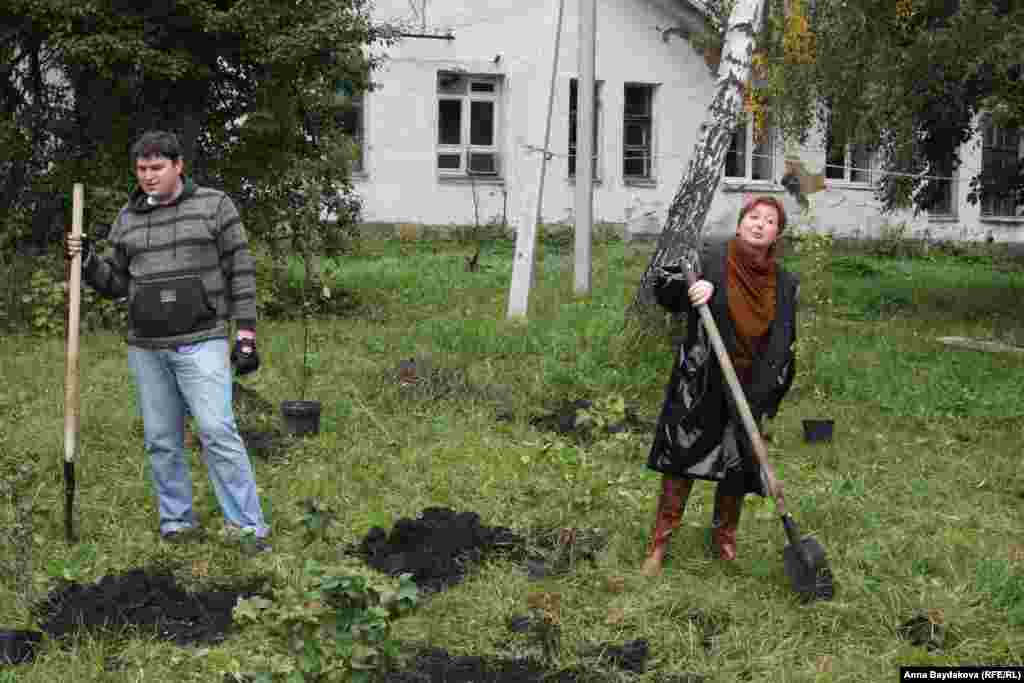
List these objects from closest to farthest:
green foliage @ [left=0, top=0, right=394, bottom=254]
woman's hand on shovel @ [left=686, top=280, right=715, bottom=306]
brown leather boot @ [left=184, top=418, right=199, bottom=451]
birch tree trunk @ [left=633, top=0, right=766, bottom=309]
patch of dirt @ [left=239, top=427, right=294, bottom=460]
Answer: woman's hand on shovel @ [left=686, top=280, right=715, bottom=306] < patch of dirt @ [left=239, top=427, right=294, bottom=460] < brown leather boot @ [left=184, top=418, right=199, bottom=451] < birch tree trunk @ [left=633, top=0, right=766, bottom=309] < green foliage @ [left=0, top=0, right=394, bottom=254]

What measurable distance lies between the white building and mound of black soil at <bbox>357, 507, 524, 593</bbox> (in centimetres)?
1550

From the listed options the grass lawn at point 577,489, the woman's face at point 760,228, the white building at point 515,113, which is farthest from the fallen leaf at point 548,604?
the white building at point 515,113

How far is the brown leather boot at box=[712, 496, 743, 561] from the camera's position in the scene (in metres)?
5.22

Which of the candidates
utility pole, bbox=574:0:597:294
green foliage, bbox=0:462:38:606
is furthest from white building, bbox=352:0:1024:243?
green foliage, bbox=0:462:38:606

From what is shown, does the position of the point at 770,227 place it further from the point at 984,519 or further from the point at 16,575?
the point at 16,575

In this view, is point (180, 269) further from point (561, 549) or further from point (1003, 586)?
Result: point (1003, 586)

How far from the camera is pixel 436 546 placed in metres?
5.32

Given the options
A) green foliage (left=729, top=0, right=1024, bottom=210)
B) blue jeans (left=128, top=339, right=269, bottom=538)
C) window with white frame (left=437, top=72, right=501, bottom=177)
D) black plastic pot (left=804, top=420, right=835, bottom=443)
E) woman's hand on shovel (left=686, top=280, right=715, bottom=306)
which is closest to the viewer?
woman's hand on shovel (left=686, top=280, right=715, bottom=306)

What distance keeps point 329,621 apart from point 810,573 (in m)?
2.07

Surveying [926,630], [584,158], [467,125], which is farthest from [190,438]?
[467,125]

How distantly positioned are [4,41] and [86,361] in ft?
11.7

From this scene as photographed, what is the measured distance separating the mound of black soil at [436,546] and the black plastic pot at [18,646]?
138 centimetres

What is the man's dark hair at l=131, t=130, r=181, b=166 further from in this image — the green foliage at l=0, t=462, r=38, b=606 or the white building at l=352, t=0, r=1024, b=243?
the white building at l=352, t=0, r=1024, b=243

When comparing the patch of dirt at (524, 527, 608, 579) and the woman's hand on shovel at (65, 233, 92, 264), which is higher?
the woman's hand on shovel at (65, 233, 92, 264)
